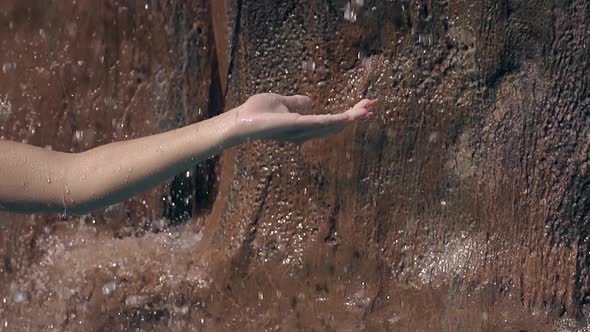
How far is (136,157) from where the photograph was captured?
7.45ft

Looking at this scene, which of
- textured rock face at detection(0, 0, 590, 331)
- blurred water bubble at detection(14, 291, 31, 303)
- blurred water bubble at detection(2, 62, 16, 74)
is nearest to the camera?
textured rock face at detection(0, 0, 590, 331)

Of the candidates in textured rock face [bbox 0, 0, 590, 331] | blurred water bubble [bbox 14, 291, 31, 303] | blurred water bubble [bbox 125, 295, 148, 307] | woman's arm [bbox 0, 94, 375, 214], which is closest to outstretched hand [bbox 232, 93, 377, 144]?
woman's arm [bbox 0, 94, 375, 214]

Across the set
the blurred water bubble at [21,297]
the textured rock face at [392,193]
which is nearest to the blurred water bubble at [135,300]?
the textured rock face at [392,193]

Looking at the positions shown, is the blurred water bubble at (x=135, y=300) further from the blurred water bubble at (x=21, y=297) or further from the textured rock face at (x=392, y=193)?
the blurred water bubble at (x=21, y=297)

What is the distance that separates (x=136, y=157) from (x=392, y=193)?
3.50 ft

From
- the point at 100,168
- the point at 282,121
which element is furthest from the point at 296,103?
the point at 100,168

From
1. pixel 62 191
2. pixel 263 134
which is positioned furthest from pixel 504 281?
pixel 62 191

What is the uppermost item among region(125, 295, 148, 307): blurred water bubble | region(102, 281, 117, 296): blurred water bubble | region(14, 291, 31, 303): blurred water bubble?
region(102, 281, 117, 296): blurred water bubble

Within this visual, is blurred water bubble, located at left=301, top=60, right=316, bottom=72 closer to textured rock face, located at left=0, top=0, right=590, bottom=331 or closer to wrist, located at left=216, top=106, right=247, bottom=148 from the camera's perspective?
textured rock face, located at left=0, top=0, right=590, bottom=331

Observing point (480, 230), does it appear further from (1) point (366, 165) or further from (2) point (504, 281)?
(1) point (366, 165)

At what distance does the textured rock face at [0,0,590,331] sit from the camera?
289 cm

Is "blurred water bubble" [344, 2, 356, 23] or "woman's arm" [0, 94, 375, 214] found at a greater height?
"blurred water bubble" [344, 2, 356, 23]

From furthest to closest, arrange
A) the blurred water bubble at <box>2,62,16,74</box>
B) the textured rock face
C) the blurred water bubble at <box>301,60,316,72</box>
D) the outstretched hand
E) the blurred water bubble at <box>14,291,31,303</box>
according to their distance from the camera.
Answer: the blurred water bubble at <box>2,62,16,74</box>, the blurred water bubble at <box>14,291,31,303</box>, the blurred water bubble at <box>301,60,316,72</box>, the textured rock face, the outstretched hand

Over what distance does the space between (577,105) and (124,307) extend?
1.78 m
